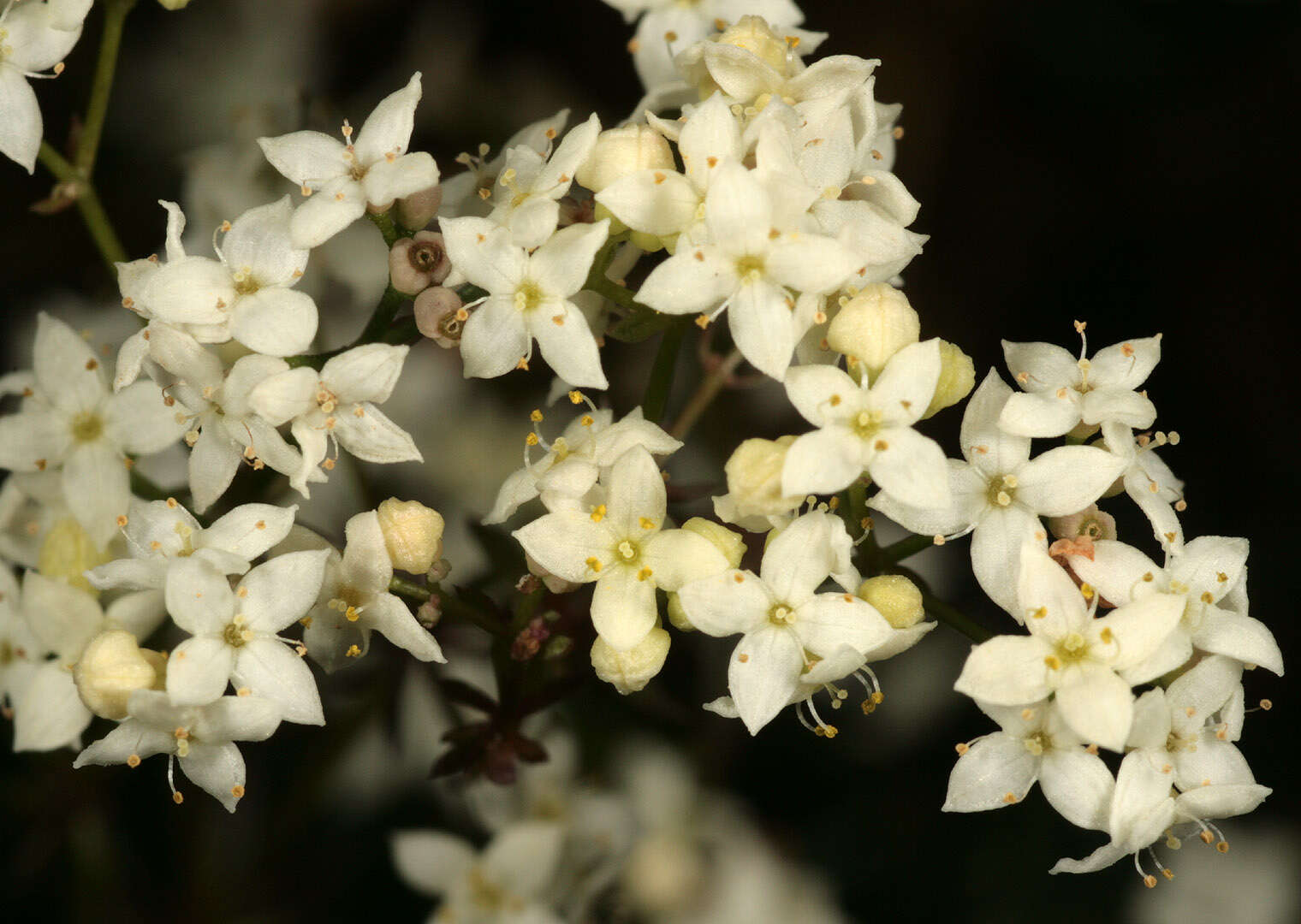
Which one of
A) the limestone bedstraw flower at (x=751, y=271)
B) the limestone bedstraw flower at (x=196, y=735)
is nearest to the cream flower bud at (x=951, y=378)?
the limestone bedstraw flower at (x=751, y=271)

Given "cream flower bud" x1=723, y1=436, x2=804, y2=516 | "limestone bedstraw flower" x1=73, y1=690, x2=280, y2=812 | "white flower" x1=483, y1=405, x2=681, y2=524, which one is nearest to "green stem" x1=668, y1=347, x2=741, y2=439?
"white flower" x1=483, y1=405, x2=681, y2=524

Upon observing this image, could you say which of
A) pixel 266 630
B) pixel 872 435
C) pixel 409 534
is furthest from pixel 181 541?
pixel 872 435

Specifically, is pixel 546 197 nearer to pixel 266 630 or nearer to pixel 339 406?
pixel 339 406

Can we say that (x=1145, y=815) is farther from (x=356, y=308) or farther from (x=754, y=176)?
(x=356, y=308)

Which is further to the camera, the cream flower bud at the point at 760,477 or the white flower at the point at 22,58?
the white flower at the point at 22,58

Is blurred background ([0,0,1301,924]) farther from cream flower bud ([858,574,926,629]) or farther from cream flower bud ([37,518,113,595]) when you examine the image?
cream flower bud ([858,574,926,629])

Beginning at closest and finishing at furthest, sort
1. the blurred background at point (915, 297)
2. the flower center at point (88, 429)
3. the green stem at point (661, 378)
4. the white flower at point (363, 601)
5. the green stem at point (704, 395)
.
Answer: the white flower at point (363, 601)
the green stem at point (661, 378)
the flower center at point (88, 429)
the green stem at point (704, 395)
the blurred background at point (915, 297)

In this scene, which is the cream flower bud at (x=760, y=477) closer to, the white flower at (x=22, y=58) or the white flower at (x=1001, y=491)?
the white flower at (x=1001, y=491)
